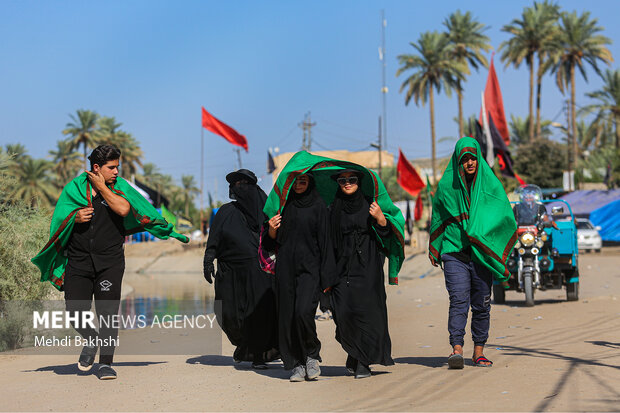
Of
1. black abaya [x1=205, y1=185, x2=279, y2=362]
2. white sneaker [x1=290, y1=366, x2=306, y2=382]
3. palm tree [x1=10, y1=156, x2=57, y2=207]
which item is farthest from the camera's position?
palm tree [x1=10, y1=156, x2=57, y2=207]

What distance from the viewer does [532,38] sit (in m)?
56.5

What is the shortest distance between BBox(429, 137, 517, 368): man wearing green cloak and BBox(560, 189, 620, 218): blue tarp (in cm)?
3546

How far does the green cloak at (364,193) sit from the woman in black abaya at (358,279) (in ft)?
0.29

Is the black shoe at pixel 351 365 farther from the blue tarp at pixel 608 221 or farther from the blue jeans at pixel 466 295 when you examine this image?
the blue tarp at pixel 608 221

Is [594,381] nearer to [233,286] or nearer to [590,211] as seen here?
[233,286]

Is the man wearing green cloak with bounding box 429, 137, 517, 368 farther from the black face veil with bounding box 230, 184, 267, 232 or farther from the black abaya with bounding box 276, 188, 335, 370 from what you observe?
the black face veil with bounding box 230, 184, 267, 232

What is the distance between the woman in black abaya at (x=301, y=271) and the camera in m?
6.79

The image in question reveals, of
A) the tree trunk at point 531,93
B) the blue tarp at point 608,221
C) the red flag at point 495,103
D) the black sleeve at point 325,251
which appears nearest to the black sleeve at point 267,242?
the black sleeve at point 325,251

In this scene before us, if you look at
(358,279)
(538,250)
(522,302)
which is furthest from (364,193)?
(522,302)

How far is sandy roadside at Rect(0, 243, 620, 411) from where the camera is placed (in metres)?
5.60

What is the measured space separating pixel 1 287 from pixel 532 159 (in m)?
47.6

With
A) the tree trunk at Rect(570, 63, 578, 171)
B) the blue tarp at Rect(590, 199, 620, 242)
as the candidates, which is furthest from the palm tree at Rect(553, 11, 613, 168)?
the blue tarp at Rect(590, 199, 620, 242)

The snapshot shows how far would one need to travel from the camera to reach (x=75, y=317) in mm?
6750

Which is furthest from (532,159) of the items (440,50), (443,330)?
(443,330)
